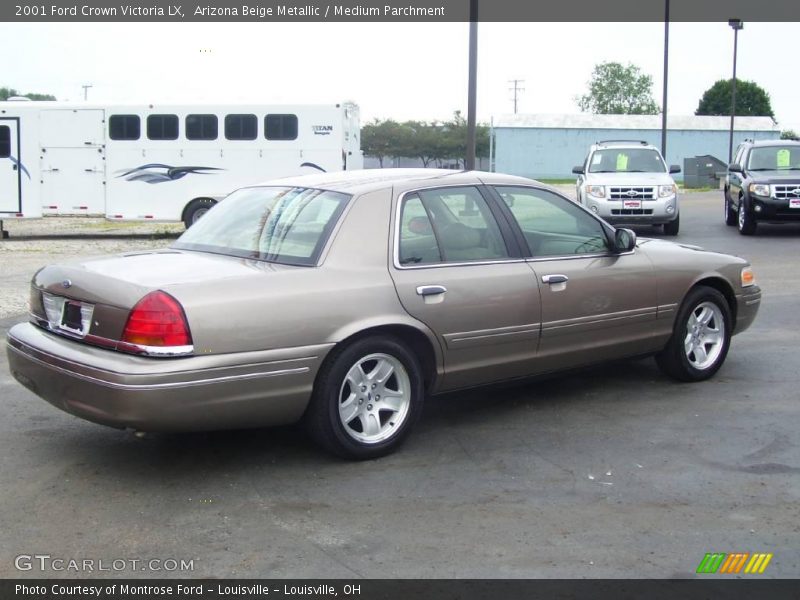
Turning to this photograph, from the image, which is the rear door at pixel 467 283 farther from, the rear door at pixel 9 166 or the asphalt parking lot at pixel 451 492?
the rear door at pixel 9 166

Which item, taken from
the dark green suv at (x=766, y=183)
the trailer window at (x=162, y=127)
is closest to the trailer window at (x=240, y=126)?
the trailer window at (x=162, y=127)

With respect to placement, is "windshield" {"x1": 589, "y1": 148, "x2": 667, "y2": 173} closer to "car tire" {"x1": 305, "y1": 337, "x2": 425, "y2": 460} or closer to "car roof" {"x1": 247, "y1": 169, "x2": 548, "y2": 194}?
"car roof" {"x1": 247, "y1": 169, "x2": 548, "y2": 194}

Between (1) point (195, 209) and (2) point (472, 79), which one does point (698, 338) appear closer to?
(2) point (472, 79)

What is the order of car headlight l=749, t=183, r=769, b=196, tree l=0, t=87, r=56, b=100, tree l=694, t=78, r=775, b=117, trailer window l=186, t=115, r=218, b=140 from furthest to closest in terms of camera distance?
tree l=694, t=78, r=775, b=117 < tree l=0, t=87, r=56, b=100 < trailer window l=186, t=115, r=218, b=140 < car headlight l=749, t=183, r=769, b=196

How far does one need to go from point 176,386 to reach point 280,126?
1578 cm

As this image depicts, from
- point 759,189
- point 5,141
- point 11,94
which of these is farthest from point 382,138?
point 759,189

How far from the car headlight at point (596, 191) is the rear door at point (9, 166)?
11.3 meters

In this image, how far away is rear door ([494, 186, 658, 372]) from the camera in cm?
591

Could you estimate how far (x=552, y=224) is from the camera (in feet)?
20.4

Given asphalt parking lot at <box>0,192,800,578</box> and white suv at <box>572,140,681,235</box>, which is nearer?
asphalt parking lot at <box>0,192,800,578</box>

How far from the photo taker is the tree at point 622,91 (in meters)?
115

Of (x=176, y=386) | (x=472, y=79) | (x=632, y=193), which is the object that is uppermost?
(x=472, y=79)

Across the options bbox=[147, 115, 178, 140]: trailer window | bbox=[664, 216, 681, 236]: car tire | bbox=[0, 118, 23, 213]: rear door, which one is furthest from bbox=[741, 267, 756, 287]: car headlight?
bbox=[0, 118, 23, 213]: rear door

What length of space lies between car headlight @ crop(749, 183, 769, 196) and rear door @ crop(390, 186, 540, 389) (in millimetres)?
12667
